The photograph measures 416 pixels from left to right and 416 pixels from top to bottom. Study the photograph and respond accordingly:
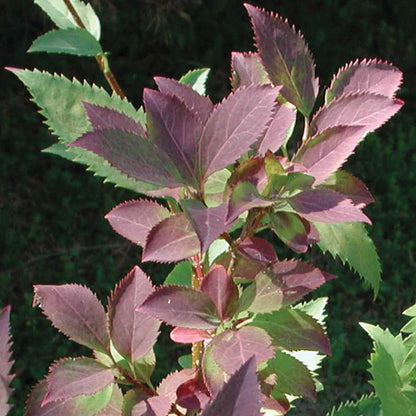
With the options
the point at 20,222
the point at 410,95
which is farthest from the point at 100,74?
the point at 410,95

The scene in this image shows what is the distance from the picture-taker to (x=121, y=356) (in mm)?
671

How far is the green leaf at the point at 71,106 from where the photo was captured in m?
0.71

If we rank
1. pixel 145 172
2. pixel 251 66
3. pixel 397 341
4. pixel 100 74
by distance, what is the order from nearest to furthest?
pixel 145 172 < pixel 251 66 < pixel 397 341 < pixel 100 74

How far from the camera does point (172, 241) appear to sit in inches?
22.3

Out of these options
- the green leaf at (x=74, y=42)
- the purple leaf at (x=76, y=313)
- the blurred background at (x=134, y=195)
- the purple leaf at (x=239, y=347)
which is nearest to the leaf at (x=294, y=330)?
the purple leaf at (x=239, y=347)

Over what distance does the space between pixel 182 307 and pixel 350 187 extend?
0.16m

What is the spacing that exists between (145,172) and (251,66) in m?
0.17

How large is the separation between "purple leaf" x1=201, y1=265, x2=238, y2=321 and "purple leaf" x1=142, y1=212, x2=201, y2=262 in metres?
0.03

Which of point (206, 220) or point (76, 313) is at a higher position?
point (206, 220)

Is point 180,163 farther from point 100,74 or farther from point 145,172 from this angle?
point 100,74

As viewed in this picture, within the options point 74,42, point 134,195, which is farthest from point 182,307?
point 134,195

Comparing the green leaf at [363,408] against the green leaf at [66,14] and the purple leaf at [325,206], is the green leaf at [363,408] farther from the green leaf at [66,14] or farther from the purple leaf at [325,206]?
the green leaf at [66,14]

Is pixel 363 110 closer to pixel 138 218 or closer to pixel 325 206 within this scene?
pixel 325 206

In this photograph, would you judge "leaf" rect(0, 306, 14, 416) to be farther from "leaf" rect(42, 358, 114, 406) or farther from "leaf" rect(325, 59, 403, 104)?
"leaf" rect(325, 59, 403, 104)
